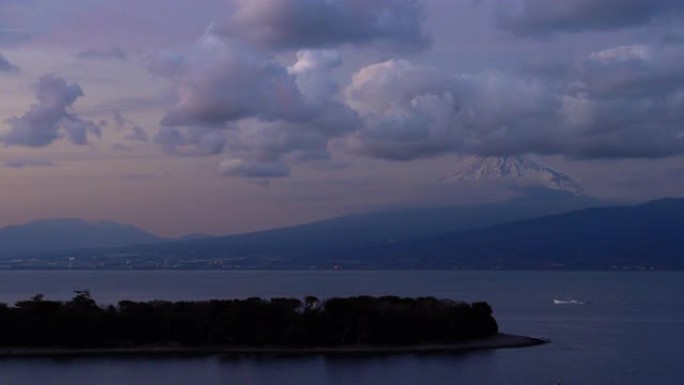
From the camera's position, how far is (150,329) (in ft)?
163

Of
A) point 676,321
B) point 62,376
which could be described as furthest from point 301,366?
point 676,321

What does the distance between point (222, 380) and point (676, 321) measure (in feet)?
122

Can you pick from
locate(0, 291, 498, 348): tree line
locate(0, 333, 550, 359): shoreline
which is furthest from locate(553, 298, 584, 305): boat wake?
locate(0, 333, 550, 359): shoreline

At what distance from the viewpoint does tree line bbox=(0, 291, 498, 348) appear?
160 ft

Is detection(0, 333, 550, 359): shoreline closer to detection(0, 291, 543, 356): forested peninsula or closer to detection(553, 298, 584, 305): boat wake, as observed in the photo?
detection(0, 291, 543, 356): forested peninsula

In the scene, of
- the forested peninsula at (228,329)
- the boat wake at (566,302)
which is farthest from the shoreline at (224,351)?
the boat wake at (566,302)

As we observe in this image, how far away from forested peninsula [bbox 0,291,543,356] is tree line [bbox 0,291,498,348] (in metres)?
0.04

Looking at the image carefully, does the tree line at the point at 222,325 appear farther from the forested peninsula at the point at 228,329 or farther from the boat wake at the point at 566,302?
the boat wake at the point at 566,302

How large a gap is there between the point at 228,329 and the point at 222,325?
313 millimetres

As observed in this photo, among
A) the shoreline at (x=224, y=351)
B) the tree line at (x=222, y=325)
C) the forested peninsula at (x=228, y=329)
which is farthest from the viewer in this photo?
the tree line at (x=222, y=325)

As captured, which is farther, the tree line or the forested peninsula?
the tree line

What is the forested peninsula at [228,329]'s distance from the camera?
159 ft

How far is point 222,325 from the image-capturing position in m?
49.4

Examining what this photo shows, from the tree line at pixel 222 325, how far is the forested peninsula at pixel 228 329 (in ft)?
0.14
